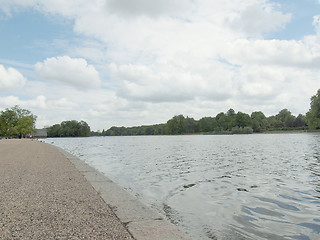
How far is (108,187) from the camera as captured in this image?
8.40 meters

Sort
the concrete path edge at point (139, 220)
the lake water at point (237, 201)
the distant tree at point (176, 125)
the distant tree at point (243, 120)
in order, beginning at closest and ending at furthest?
1. the concrete path edge at point (139, 220)
2. the lake water at point (237, 201)
3. the distant tree at point (243, 120)
4. the distant tree at point (176, 125)

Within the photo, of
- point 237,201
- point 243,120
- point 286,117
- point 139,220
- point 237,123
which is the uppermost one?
point 286,117

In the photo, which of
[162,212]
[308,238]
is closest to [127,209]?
[162,212]

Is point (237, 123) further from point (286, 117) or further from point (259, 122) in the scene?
point (286, 117)

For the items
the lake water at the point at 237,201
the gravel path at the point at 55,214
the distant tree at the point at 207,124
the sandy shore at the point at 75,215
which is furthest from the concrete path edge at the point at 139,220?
the distant tree at the point at 207,124

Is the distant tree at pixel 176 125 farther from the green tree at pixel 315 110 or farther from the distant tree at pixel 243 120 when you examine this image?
the green tree at pixel 315 110

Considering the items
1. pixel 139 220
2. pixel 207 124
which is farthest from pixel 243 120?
pixel 139 220

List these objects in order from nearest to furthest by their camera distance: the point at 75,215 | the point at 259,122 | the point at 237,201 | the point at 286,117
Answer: the point at 75,215 → the point at 237,201 → the point at 286,117 → the point at 259,122

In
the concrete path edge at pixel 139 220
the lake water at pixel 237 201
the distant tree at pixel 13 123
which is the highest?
the distant tree at pixel 13 123

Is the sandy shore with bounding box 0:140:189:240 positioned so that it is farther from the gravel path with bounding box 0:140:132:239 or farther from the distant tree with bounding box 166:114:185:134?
the distant tree with bounding box 166:114:185:134

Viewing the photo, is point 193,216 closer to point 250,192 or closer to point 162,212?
point 162,212

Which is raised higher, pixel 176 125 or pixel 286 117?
pixel 286 117

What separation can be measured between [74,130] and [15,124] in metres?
100

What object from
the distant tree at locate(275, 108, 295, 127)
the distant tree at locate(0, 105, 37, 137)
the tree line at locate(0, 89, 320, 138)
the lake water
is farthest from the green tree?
the distant tree at locate(0, 105, 37, 137)
